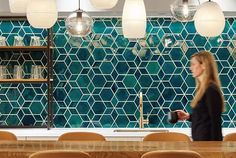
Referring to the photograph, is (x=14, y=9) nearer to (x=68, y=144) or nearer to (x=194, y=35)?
(x=68, y=144)

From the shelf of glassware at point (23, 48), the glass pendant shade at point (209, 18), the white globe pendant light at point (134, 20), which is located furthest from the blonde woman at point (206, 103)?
the shelf of glassware at point (23, 48)

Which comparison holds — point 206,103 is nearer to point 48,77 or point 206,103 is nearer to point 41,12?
point 41,12

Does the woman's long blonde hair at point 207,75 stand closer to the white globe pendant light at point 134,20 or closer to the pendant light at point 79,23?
the white globe pendant light at point 134,20

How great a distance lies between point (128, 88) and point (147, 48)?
0.54 meters

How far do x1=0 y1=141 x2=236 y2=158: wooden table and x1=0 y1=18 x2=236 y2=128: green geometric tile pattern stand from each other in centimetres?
250

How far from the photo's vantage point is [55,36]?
21.4 feet

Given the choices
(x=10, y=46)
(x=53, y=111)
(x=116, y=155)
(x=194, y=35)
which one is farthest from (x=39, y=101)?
(x=116, y=155)

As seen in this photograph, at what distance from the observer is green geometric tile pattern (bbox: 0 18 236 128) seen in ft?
21.3

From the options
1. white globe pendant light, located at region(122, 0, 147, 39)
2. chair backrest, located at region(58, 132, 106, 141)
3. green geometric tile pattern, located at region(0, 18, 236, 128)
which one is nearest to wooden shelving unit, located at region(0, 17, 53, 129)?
green geometric tile pattern, located at region(0, 18, 236, 128)

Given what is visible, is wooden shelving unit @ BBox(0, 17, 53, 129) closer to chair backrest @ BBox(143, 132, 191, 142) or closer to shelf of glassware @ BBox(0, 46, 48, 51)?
shelf of glassware @ BBox(0, 46, 48, 51)

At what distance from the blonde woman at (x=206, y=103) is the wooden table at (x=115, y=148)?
1.00ft

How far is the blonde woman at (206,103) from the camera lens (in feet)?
Result: 13.9

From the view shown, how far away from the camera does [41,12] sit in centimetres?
423

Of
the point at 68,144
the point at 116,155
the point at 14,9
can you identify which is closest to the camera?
the point at 116,155
